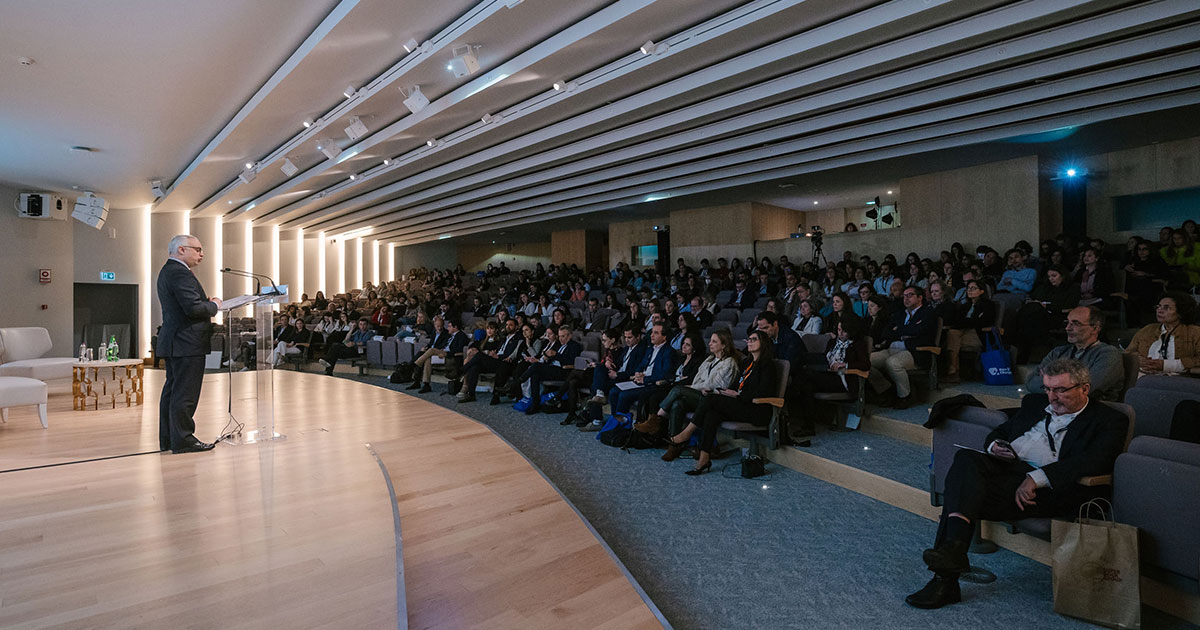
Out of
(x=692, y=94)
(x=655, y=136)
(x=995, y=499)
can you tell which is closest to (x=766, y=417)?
(x=995, y=499)

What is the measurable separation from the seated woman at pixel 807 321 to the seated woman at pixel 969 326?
118 centimetres

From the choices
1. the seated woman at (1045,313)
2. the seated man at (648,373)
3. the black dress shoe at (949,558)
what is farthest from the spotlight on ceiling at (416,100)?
the seated woman at (1045,313)

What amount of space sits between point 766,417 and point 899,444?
0.89 metres

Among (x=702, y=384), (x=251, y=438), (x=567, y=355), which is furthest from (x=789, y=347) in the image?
(x=251, y=438)

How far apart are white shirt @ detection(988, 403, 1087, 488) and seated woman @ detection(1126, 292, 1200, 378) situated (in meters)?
1.46

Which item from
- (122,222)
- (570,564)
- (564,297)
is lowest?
(570,564)

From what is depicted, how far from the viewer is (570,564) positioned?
2.34m

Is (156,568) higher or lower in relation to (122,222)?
lower

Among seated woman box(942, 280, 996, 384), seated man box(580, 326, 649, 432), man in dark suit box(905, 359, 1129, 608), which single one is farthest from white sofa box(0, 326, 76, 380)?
seated woman box(942, 280, 996, 384)

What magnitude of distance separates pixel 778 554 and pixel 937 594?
2.10 ft

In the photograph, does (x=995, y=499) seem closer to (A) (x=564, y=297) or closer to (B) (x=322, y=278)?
(A) (x=564, y=297)

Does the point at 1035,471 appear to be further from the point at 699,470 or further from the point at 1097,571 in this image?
the point at 699,470

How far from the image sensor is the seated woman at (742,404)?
388cm

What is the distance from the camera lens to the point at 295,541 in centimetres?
234
